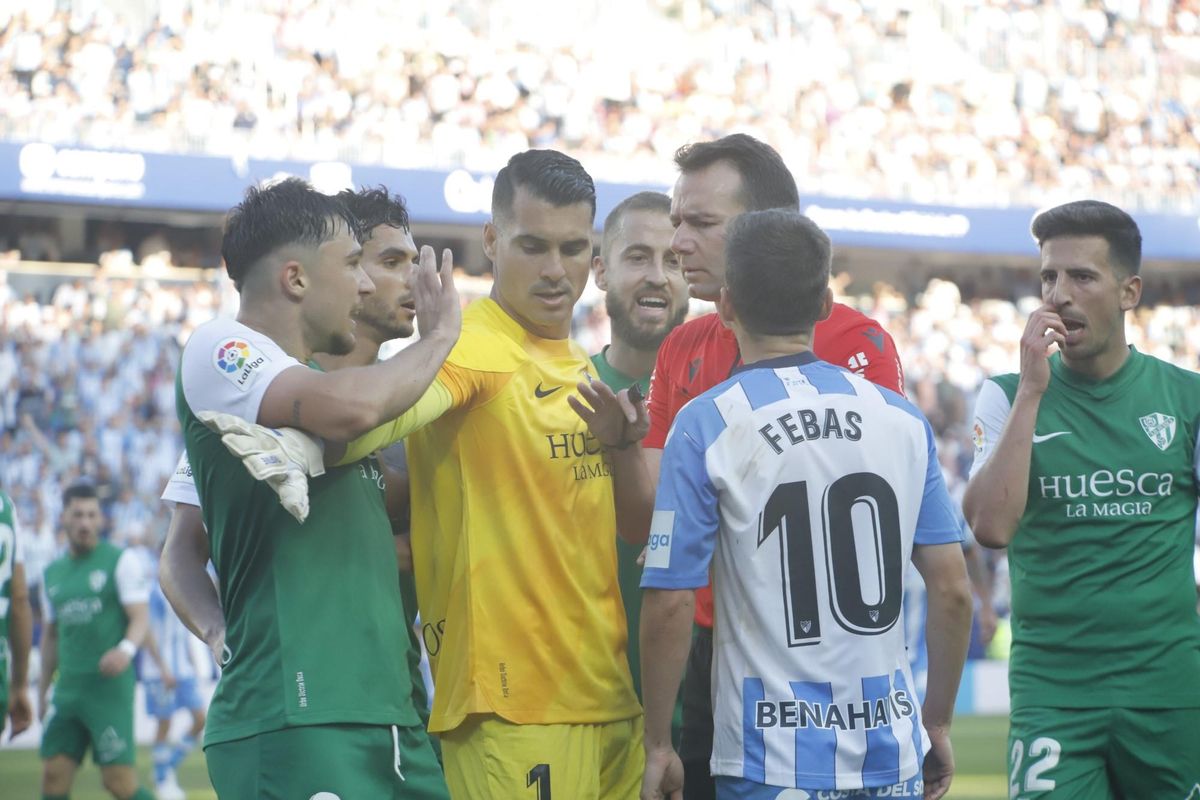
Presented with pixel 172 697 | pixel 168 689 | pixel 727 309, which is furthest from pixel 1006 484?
pixel 172 697

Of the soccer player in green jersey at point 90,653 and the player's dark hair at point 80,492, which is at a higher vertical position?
the player's dark hair at point 80,492

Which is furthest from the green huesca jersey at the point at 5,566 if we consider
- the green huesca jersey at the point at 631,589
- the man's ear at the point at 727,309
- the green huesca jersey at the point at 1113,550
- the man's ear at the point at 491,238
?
the green huesca jersey at the point at 1113,550

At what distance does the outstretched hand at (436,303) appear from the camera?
3654 millimetres

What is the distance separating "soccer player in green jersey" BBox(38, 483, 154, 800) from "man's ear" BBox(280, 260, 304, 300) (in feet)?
20.7

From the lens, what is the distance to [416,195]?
20250 millimetres

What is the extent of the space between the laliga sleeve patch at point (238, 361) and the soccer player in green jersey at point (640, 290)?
220 cm

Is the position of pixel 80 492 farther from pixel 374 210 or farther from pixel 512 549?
pixel 512 549

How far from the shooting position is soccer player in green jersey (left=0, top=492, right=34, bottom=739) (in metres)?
7.52

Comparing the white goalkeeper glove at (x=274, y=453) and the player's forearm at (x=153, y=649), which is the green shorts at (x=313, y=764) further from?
the player's forearm at (x=153, y=649)

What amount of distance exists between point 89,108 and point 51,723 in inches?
474

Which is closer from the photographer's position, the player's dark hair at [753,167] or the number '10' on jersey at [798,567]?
the number '10' on jersey at [798,567]

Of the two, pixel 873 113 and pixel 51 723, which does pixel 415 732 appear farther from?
pixel 873 113

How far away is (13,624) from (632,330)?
4325 millimetres

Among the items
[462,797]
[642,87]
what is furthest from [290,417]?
[642,87]
